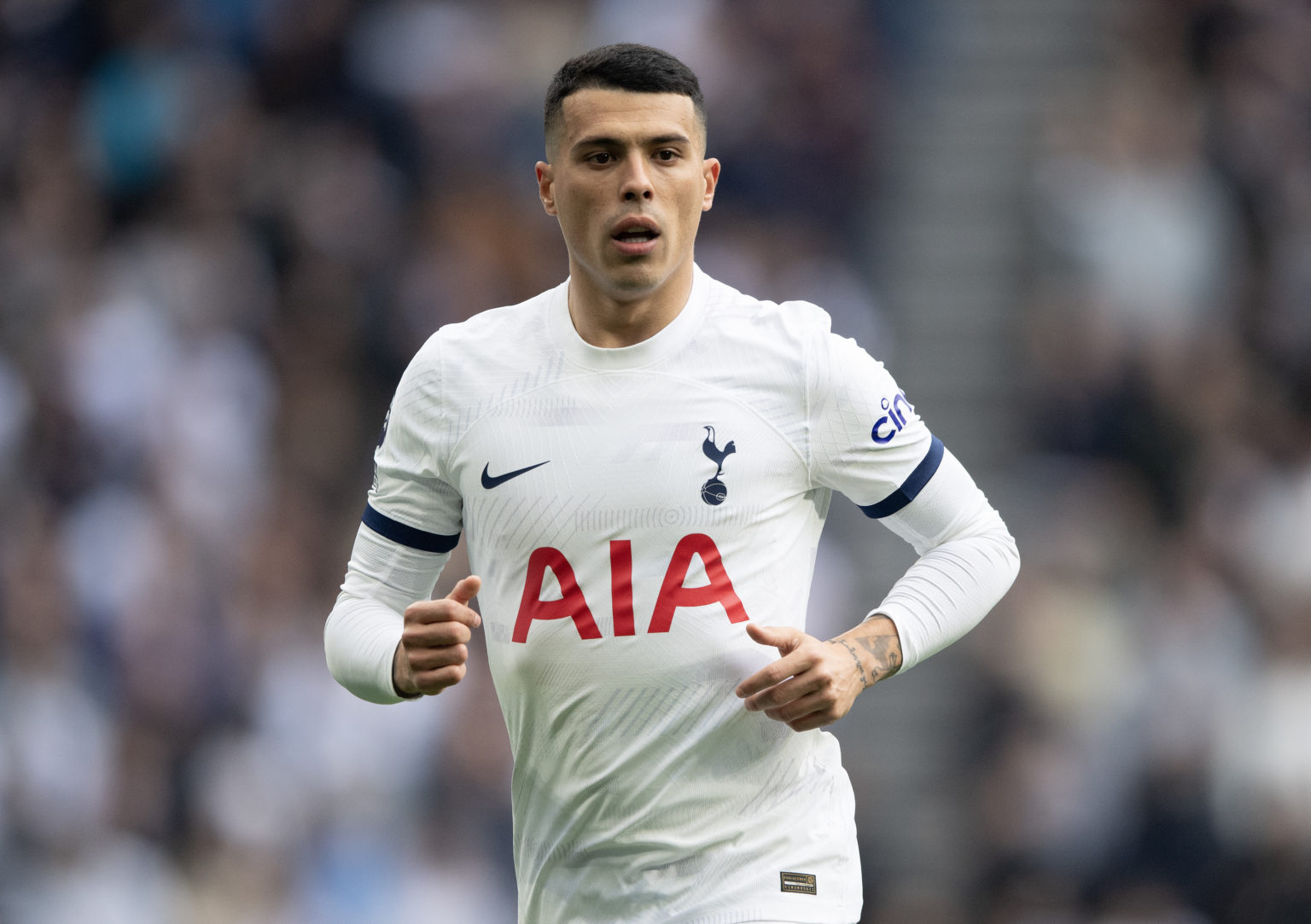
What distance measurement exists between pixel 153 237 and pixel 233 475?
69.9 inches

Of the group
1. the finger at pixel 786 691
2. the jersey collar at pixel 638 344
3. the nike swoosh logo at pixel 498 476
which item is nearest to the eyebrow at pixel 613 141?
the jersey collar at pixel 638 344

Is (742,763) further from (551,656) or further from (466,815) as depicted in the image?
(466,815)

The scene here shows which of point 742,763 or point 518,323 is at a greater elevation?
point 518,323

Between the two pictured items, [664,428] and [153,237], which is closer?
[664,428]

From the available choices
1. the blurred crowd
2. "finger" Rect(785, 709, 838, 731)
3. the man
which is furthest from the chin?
the blurred crowd

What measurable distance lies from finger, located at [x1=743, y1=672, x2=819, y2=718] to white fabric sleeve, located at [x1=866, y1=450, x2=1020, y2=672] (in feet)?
1.31

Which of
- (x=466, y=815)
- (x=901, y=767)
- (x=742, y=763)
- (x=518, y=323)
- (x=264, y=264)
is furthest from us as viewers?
(x=264, y=264)

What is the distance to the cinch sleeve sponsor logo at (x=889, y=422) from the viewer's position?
4.25 metres

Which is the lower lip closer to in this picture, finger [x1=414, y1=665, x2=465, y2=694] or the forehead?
the forehead

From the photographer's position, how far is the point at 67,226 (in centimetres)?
1123

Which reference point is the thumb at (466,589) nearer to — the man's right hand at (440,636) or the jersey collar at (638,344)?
the man's right hand at (440,636)

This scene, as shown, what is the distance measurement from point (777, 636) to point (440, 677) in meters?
0.73

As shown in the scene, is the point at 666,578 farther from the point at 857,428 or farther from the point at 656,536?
the point at 857,428

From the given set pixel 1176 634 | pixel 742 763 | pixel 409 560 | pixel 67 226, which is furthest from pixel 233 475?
pixel 742 763
